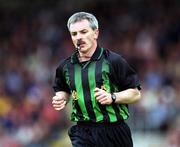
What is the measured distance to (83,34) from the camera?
25.2 ft

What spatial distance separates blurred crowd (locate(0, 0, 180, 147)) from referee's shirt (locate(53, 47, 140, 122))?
4.74 meters

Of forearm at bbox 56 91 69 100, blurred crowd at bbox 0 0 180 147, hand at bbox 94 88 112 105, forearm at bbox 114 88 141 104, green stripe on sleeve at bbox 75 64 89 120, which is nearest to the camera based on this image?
hand at bbox 94 88 112 105

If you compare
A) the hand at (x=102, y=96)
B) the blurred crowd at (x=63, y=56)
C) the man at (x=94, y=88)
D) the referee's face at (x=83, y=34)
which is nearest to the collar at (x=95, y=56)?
the man at (x=94, y=88)

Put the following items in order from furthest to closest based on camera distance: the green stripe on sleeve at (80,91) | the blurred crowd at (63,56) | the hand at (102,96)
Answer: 1. the blurred crowd at (63,56)
2. the green stripe on sleeve at (80,91)
3. the hand at (102,96)

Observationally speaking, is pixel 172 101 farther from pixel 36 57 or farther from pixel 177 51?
pixel 36 57

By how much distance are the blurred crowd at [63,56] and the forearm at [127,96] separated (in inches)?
185

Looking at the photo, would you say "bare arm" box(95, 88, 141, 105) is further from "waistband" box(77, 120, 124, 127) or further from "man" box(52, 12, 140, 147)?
Result: "waistband" box(77, 120, 124, 127)

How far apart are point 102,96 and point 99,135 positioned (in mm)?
496

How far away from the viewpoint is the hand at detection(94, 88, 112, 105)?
7480 millimetres

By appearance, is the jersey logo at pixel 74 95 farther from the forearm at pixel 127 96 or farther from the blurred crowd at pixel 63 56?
the blurred crowd at pixel 63 56

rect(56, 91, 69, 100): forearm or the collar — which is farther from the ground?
the collar

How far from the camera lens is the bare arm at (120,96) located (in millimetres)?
7488

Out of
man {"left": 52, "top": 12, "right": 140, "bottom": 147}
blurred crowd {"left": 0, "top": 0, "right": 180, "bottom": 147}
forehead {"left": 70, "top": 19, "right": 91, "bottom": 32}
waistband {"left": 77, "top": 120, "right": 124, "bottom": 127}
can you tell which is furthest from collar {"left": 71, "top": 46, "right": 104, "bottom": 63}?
blurred crowd {"left": 0, "top": 0, "right": 180, "bottom": 147}

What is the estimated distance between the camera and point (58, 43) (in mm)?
19109
